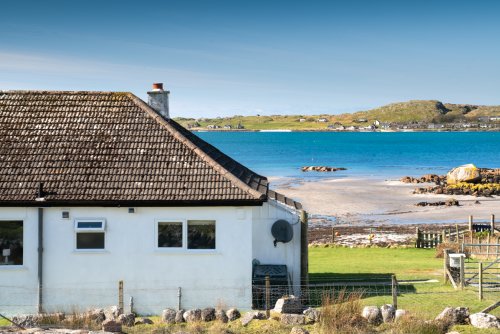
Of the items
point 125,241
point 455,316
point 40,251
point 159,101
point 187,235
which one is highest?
point 159,101

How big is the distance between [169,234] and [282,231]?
130 inches

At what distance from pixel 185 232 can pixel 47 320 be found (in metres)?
4.49

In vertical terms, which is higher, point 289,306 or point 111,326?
point 289,306

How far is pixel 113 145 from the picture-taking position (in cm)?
1980

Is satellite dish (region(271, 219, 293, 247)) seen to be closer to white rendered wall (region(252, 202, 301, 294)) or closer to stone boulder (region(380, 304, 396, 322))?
white rendered wall (region(252, 202, 301, 294))

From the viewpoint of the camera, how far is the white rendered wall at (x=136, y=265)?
59.7 ft

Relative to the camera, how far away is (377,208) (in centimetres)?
5628

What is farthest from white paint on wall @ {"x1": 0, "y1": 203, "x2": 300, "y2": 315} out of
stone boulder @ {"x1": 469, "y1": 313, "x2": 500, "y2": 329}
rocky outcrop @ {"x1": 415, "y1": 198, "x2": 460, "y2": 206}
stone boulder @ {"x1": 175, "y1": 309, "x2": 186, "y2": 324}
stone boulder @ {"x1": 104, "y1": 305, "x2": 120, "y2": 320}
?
rocky outcrop @ {"x1": 415, "y1": 198, "x2": 460, "y2": 206}

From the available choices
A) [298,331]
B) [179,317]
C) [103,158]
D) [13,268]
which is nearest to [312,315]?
[298,331]

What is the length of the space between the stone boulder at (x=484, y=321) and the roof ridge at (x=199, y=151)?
20.4 ft

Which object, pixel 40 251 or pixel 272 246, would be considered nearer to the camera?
pixel 40 251

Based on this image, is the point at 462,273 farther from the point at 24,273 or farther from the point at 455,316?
the point at 24,273

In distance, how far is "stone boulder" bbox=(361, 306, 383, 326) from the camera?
601 inches

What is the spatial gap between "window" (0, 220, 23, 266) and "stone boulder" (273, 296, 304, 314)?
747 cm
